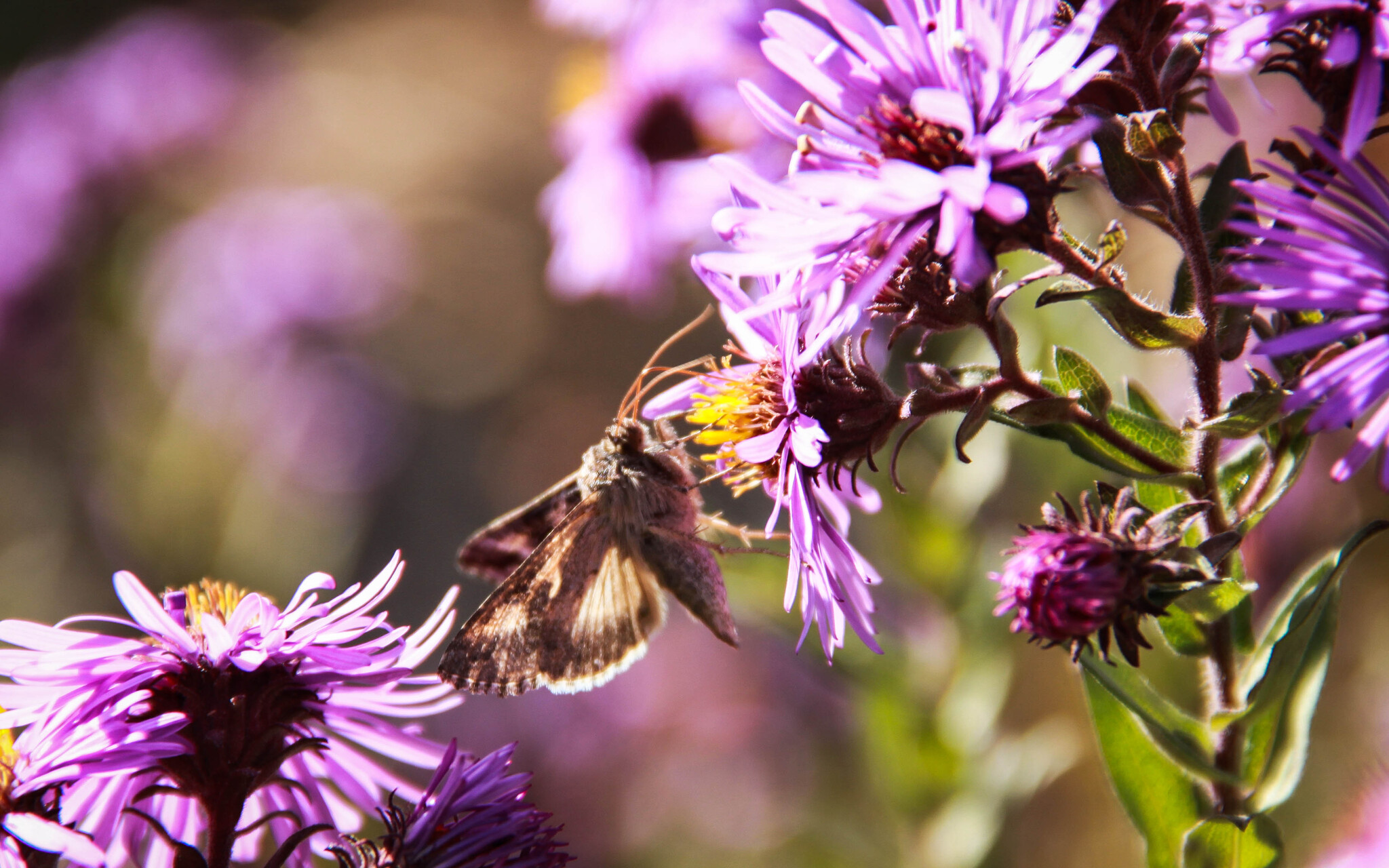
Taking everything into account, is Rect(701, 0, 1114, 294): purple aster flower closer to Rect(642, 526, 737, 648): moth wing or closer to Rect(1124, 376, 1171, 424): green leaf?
Rect(1124, 376, 1171, 424): green leaf

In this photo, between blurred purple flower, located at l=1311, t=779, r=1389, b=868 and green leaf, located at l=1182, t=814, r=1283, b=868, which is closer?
green leaf, located at l=1182, t=814, r=1283, b=868

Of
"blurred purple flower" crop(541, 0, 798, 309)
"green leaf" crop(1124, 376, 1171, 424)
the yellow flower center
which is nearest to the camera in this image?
"green leaf" crop(1124, 376, 1171, 424)

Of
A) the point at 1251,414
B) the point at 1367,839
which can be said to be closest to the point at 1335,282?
the point at 1251,414

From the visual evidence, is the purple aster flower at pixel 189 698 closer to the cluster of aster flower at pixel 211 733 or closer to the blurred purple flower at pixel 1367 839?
the cluster of aster flower at pixel 211 733

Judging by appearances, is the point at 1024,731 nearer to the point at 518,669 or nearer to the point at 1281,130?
the point at 1281,130

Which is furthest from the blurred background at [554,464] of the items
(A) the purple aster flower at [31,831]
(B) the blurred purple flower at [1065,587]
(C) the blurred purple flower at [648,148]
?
(A) the purple aster flower at [31,831]

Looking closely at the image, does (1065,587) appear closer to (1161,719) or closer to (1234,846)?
(1161,719)

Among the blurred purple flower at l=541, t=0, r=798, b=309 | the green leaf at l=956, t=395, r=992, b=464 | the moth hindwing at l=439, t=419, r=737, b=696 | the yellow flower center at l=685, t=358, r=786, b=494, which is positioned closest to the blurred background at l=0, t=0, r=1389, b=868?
the blurred purple flower at l=541, t=0, r=798, b=309
